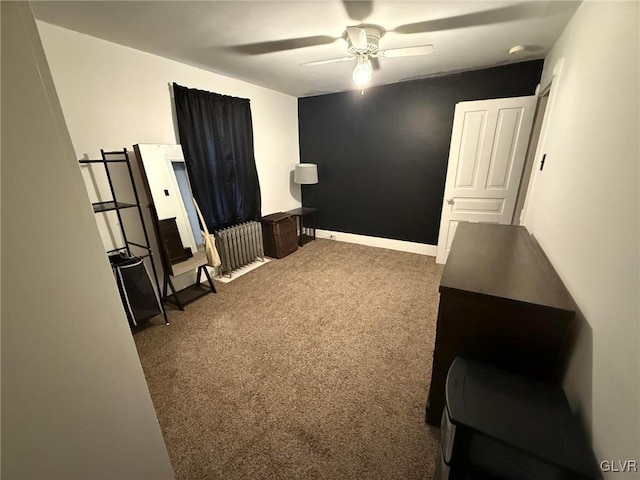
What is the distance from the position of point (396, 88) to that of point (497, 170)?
1683 millimetres

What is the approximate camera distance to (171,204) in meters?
2.59

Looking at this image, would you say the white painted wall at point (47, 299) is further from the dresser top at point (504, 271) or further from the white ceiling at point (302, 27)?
the white ceiling at point (302, 27)

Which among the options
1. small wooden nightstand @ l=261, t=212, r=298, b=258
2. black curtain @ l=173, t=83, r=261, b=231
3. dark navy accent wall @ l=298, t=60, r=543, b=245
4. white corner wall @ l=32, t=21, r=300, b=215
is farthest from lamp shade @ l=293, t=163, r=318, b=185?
white corner wall @ l=32, t=21, r=300, b=215

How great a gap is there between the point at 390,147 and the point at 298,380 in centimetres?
326

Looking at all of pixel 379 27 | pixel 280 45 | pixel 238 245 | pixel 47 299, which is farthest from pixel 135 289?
pixel 379 27

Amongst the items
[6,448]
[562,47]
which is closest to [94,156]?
[6,448]

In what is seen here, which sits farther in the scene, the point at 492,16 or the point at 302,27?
the point at 302,27

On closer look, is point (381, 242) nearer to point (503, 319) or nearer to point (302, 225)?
point (302, 225)

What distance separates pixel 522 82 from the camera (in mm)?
2895

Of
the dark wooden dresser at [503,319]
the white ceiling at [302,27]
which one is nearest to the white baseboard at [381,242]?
the white ceiling at [302,27]

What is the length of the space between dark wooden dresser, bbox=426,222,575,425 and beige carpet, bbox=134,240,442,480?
1.09 ft

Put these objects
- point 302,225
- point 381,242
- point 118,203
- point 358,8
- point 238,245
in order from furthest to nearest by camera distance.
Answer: point 302,225
point 381,242
point 238,245
point 118,203
point 358,8

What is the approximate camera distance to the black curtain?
2.79 metres

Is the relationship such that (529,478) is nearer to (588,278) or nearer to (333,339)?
(588,278)
